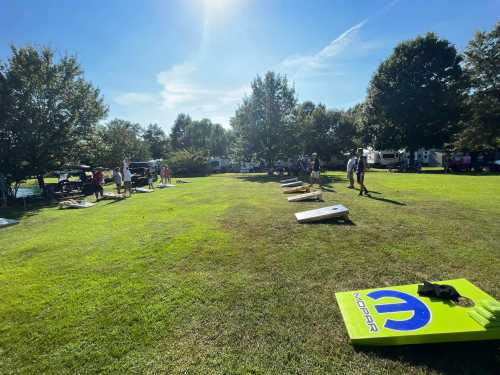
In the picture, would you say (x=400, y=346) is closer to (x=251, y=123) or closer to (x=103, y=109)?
(x=103, y=109)

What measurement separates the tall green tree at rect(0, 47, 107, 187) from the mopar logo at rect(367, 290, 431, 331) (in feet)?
67.1

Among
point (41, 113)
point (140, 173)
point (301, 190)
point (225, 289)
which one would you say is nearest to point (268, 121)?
point (140, 173)

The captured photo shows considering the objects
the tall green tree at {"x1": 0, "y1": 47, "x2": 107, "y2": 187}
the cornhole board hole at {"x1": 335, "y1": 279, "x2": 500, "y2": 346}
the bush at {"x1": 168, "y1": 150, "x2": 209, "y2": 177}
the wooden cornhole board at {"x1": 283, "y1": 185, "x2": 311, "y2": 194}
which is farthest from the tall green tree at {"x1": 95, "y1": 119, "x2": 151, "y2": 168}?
the cornhole board hole at {"x1": 335, "y1": 279, "x2": 500, "y2": 346}

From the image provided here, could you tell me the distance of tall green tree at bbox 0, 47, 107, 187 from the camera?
14.8 meters

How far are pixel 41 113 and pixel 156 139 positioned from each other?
5688cm

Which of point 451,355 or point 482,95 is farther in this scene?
point 482,95

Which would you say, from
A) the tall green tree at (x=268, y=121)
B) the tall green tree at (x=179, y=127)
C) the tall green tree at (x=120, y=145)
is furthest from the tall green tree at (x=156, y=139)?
the tall green tree at (x=268, y=121)

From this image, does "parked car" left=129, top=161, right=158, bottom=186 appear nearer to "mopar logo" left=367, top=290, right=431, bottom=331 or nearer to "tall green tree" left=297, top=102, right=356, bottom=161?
"mopar logo" left=367, top=290, right=431, bottom=331

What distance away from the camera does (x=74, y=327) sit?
3.09 meters

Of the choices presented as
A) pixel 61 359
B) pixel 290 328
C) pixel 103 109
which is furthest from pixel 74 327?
pixel 103 109

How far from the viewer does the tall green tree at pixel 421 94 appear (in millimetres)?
28072

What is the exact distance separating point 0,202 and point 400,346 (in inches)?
818

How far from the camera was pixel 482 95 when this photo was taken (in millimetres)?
26344

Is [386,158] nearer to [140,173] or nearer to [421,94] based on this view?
[421,94]
